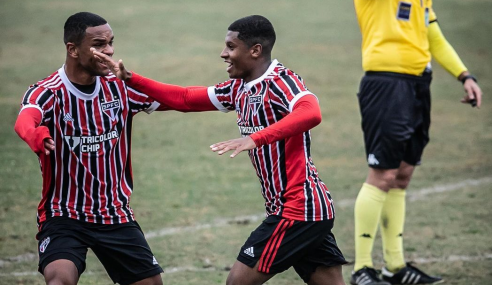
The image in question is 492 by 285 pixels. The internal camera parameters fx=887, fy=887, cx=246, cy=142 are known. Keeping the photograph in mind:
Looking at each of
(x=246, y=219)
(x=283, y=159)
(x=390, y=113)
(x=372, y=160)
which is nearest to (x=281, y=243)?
(x=283, y=159)

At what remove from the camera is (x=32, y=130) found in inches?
181

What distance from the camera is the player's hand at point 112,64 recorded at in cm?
511

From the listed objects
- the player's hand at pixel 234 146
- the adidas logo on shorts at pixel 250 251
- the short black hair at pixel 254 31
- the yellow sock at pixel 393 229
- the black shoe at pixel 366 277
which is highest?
the short black hair at pixel 254 31

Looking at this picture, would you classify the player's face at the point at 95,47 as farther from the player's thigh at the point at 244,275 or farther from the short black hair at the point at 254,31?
the player's thigh at the point at 244,275

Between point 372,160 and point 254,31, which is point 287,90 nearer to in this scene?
point 254,31

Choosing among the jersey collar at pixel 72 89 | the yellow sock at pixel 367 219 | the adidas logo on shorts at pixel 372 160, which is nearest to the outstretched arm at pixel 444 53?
the adidas logo on shorts at pixel 372 160

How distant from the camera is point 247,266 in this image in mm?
5039

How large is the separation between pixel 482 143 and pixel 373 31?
567cm

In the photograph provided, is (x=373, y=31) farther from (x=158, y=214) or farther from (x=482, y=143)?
(x=482, y=143)

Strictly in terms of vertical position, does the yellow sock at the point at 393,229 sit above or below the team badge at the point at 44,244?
below

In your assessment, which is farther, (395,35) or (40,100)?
(395,35)

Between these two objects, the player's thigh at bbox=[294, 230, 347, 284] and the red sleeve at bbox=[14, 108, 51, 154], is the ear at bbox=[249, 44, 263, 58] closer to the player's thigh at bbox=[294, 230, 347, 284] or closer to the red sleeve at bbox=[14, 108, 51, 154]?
the player's thigh at bbox=[294, 230, 347, 284]

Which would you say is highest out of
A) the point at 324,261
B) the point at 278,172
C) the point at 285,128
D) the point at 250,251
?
the point at 285,128

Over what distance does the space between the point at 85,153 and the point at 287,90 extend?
4.06 ft
